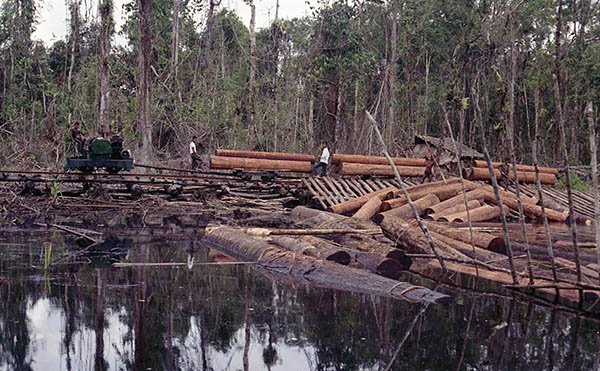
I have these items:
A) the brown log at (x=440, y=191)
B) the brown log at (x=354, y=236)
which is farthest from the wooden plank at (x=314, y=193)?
the brown log at (x=440, y=191)

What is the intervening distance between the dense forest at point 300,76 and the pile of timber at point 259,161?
21.3 ft

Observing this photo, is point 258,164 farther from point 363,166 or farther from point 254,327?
point 254,327

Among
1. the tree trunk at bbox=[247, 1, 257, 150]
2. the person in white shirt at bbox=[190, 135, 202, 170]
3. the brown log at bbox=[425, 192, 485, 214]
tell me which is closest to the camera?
the brown log at bbox=[425, 192, 485, 214]

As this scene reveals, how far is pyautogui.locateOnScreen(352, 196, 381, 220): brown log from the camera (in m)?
14.6

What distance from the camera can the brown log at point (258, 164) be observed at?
17500mm

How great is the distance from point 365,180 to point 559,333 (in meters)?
13.0

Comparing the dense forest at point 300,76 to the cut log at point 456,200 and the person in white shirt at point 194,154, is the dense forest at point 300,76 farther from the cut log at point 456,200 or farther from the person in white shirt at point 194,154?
the cut log at point 456,200

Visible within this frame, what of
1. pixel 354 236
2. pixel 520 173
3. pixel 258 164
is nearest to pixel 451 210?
pixel 354 236

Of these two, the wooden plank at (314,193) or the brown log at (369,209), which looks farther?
the wooden plank at (314,193)

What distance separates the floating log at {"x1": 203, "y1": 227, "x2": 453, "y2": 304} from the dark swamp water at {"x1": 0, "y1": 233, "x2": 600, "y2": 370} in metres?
0.22

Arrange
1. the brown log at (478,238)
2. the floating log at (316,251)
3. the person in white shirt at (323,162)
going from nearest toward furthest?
the floating log at (316,251)
the brown log at (478,238)
the person in white shirt at (323,162)

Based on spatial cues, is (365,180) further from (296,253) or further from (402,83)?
(402,83)

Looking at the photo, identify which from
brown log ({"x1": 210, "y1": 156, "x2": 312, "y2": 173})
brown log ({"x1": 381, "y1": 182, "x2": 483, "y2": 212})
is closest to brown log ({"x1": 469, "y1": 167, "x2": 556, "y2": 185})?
brown log ({"x1": 381, "y1": 182, "x2": 483, "y2": 212})

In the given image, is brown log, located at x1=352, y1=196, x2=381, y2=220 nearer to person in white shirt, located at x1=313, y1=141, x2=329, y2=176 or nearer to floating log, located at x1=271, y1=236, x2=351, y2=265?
person in white shirt, located at x1=313, y1=141, x2=329, y2=176
